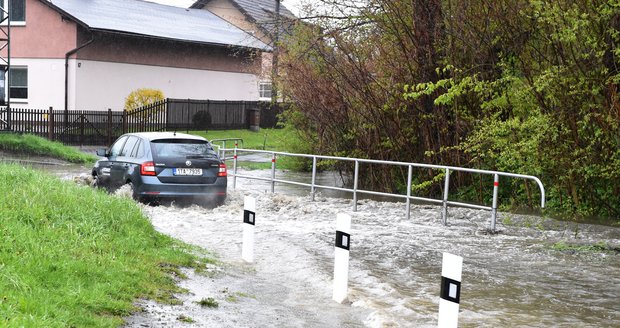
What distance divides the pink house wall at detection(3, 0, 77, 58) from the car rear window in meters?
22.1

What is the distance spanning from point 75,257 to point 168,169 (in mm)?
7796

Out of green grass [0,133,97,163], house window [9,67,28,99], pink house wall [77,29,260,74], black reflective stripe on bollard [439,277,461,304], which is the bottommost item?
green grass [0,133,97,163]

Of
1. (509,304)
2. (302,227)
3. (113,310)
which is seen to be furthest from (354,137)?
(113,310)

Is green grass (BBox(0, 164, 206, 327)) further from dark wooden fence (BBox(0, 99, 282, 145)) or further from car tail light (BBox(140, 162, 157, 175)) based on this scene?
dark wooden fence (BBox(0, 99, 282, 145))

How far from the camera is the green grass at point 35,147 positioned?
28.9m

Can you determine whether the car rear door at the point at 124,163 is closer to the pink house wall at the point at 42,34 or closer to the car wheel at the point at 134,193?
the car wheel at the point at 134,193

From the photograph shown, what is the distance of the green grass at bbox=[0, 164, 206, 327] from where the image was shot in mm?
6734

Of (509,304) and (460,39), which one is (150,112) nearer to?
(460,39)

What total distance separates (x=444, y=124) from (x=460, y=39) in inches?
74.3

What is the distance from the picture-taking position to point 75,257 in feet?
28.0

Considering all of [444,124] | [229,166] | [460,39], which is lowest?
[229,166]

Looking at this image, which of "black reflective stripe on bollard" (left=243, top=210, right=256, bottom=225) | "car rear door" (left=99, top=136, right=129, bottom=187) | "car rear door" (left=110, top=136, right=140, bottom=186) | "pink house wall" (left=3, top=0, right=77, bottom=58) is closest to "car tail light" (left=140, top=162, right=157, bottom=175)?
"car rear door" (left=110, top=136, right=140, bottom=186)

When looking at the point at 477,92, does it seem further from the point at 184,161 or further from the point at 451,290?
the point at 451,290

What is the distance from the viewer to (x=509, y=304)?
32.1ft
